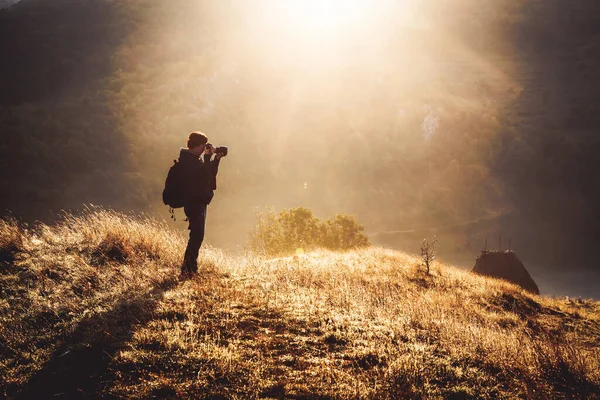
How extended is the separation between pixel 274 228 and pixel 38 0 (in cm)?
19356

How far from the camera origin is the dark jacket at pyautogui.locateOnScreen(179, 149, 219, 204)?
6.95 meters

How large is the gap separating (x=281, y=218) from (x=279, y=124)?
126992mm

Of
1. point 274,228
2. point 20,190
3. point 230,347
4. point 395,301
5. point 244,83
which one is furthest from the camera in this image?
point 244,83

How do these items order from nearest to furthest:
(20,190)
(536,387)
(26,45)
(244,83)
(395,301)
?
(536,387)
(395,301)
(20,190)
(26,45)
(244,83)

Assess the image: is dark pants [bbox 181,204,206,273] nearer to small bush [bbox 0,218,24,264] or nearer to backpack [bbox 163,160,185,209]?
backpack [bbox 163,160,185,209]

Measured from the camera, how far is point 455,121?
174m

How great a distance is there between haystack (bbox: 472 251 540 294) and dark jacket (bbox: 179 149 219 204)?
22407 millimetres

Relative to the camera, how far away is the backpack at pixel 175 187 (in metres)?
6.82

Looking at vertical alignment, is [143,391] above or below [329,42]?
below

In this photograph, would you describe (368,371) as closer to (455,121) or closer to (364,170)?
(364,170)

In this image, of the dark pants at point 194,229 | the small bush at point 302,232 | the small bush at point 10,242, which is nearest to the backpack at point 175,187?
the dark pants at point 194,229

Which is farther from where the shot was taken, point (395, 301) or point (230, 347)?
point (395, 301)

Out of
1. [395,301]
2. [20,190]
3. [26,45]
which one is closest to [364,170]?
[20,190]

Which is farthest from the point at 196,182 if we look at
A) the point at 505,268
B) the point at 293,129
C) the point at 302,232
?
the point at 293,129
